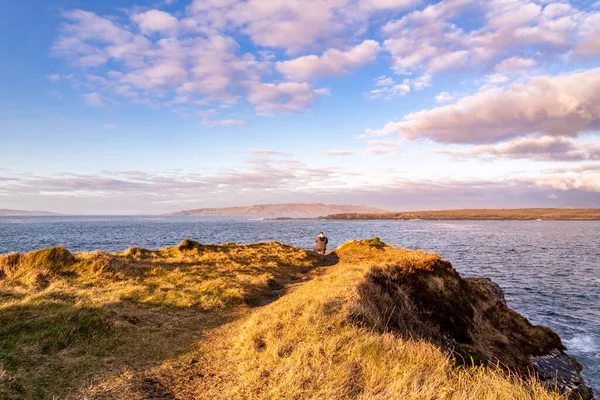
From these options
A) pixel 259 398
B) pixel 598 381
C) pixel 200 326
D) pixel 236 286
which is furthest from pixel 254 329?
pixel 598 381

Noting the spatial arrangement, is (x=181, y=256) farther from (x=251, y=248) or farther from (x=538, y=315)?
(x=538, y=315)

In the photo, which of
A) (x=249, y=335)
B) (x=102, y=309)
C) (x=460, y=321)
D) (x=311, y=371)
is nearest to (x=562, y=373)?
(x=460, y=321)

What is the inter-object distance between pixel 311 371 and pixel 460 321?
10135 millimetres

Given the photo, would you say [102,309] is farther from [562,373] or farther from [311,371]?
[562,373]

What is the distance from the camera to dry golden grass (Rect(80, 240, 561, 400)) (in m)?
5.98

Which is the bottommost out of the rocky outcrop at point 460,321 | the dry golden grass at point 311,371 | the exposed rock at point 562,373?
the exposed rock at point 562,373

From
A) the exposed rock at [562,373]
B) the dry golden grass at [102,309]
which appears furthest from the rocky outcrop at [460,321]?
the dry golden grass at [102,309]

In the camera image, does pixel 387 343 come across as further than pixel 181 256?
No

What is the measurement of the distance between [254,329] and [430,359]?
14.3 ft

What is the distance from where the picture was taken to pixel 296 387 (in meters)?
6.21

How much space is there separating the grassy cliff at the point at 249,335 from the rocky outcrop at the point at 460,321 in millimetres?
70

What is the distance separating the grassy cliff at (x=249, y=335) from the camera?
6.43 metres

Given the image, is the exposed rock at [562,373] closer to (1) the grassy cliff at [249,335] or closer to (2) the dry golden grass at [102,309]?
(1) the grassy cliff at [249,335]

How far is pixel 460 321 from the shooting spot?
14445 millimetres
